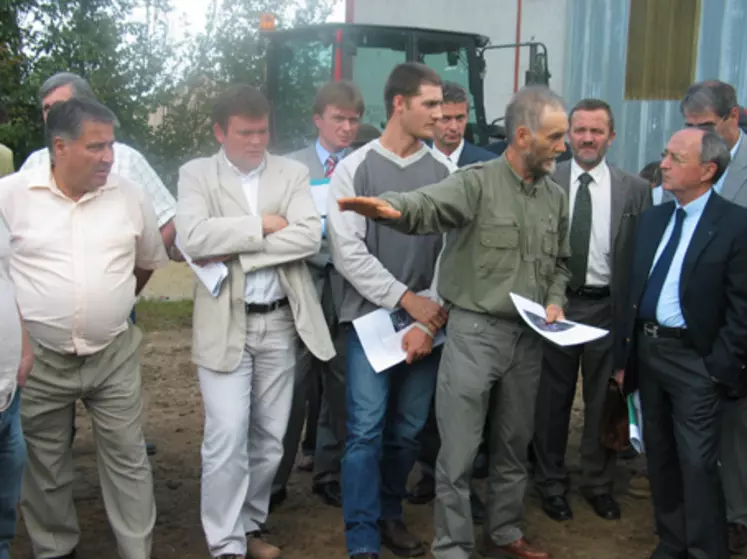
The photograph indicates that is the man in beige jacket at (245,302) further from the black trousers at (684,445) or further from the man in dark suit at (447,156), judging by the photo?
the black trousers at (684,445)

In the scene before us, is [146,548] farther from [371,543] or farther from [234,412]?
[371,543]

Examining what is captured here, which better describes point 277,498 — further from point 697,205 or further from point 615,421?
point 697,205

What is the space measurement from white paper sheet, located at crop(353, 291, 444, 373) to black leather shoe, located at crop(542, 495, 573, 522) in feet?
4.22

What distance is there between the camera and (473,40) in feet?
29.9

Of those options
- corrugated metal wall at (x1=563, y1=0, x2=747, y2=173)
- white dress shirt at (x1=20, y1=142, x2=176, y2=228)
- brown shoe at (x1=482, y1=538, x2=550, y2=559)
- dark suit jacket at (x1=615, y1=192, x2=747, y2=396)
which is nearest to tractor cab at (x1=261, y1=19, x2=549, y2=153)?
corrugated metal wall at (x1=563, y1=0, x2=747, y2=173)

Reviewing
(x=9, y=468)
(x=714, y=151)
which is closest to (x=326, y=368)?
(x=9, y=468)

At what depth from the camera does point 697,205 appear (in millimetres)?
3977

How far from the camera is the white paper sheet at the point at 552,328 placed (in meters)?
3.67

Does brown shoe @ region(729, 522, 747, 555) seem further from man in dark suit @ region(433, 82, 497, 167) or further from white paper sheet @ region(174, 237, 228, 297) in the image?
white paper sheet @ region(174, 237, 228, 297)

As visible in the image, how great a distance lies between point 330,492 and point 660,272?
209 cm

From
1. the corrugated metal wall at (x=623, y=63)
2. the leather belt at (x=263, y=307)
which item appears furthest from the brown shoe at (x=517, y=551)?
the corrugated metal wall at (x=623, y=63)

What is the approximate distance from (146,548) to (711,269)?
2.70 metres

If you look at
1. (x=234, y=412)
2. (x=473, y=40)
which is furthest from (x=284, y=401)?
(x=473, y=40)

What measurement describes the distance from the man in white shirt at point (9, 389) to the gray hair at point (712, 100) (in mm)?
3445
